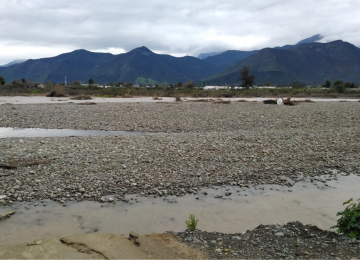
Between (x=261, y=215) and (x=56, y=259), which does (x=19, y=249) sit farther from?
(x=261, y=215)

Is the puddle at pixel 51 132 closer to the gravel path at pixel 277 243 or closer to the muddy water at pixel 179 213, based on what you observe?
the muddy water at pixel 179 213

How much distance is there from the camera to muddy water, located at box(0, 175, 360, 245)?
6.53m

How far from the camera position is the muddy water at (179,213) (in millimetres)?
6527

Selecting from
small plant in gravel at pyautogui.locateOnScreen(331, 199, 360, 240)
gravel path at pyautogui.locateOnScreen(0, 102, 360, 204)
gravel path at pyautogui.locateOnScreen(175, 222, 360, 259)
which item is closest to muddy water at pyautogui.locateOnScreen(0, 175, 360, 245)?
gravel path at pyautogui.locateOnScreen(0, 102, 360, 204)

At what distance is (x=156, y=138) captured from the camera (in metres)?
15.6

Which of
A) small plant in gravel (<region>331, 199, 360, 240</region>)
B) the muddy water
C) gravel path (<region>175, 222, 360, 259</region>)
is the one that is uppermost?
small plant in gravel (<region>331, 199, 360, 240</region>)

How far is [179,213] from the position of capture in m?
7.33

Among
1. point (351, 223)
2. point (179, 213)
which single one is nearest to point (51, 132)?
point (179, 213)

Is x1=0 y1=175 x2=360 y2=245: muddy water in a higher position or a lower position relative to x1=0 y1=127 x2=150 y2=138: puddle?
lower

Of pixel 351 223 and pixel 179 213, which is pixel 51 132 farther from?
pixel 351 223

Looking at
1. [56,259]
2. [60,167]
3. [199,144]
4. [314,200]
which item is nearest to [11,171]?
[60,167]

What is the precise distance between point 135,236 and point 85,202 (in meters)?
2.68

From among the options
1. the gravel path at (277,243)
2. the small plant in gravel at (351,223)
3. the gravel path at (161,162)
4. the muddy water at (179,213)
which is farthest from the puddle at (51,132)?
the small plant in gravel at (351,223)

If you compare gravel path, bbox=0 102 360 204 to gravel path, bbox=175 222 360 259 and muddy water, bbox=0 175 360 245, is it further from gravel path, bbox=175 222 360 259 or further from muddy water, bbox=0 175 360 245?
gravel path, bbox=175 222 360 259
